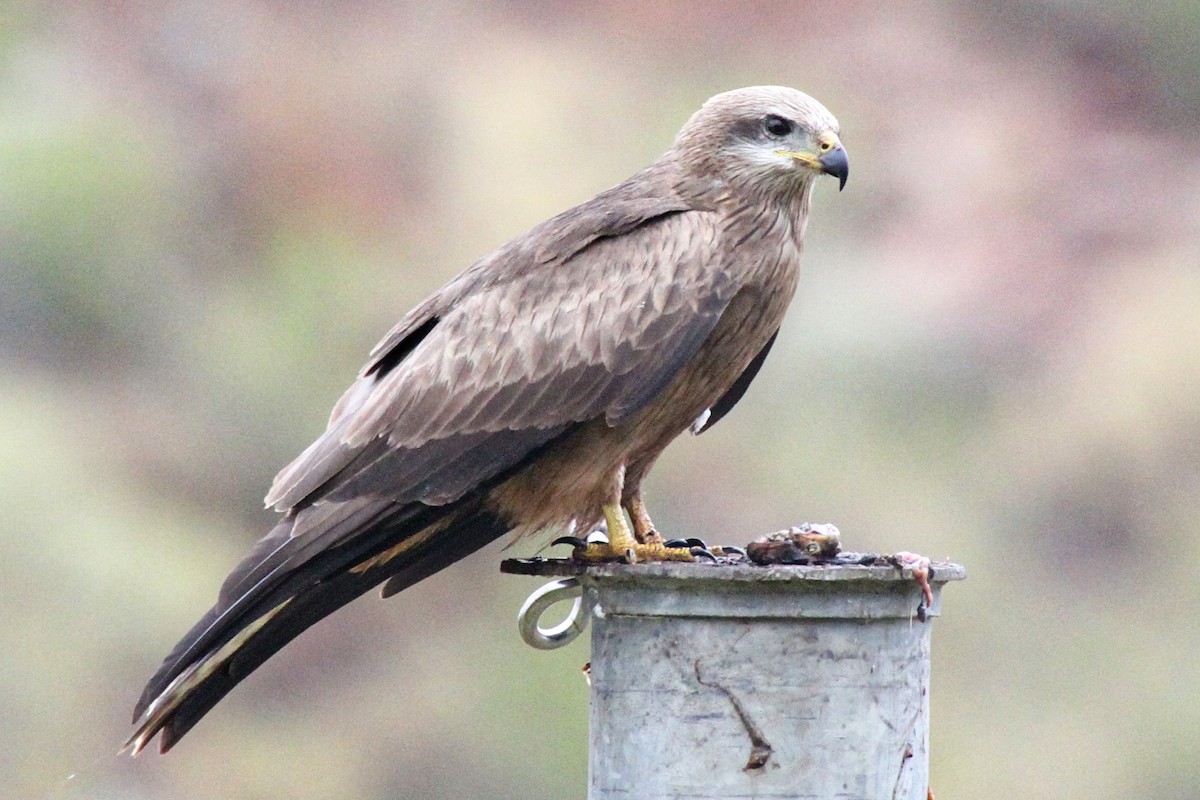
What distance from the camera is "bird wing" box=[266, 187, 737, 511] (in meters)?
4.30

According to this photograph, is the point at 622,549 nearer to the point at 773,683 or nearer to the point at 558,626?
the point at 558,626

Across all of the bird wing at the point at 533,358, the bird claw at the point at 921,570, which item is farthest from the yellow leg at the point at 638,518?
the bird claw at the point at 921,570

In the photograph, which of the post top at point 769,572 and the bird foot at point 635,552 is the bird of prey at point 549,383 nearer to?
the bird foot at point 635,552

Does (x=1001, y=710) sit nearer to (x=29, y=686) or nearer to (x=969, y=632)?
(x=969, y=632)

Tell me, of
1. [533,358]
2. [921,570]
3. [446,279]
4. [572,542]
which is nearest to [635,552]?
[572,542]

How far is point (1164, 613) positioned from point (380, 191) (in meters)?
6.10

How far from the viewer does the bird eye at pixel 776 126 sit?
4.60m

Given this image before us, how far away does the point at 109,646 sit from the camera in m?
9.65

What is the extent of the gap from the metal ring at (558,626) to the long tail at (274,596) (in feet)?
1.51

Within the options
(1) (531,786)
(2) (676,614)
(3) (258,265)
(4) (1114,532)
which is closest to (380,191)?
(3) (258,265)

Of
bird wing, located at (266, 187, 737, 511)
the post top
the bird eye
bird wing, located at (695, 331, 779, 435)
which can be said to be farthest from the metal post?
the bird eye

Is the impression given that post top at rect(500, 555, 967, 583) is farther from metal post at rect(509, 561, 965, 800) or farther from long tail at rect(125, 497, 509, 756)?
long tail at rect(125, 497, 509, 756)

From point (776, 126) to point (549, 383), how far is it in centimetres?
95

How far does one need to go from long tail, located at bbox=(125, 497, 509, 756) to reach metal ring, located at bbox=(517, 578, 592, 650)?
18.2 inches
